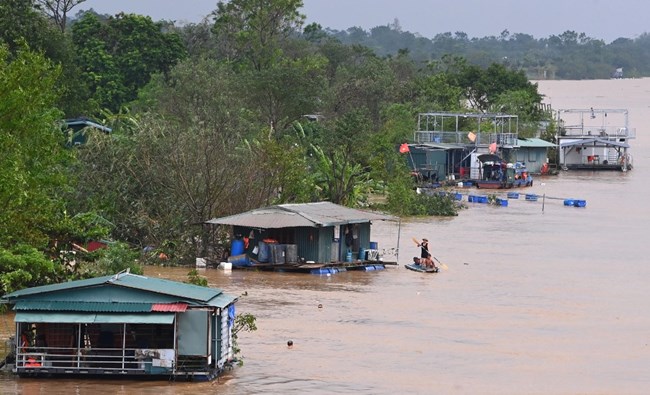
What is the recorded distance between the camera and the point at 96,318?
21.9 metres

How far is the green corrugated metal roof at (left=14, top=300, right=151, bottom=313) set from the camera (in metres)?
22.0

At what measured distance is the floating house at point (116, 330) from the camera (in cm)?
2200

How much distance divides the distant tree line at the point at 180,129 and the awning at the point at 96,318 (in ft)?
10.8

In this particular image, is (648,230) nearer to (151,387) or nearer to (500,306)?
(500,306)

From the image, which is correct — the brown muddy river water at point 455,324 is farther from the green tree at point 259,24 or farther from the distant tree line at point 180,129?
the green tree at point 259,24

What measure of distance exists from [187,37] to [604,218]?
45387mm

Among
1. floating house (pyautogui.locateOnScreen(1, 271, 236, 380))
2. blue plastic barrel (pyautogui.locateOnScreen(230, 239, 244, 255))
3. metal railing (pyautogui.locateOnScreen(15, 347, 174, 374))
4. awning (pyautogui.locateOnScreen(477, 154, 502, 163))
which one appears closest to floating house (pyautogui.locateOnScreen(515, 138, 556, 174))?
awning (pyautogui.locateOnScreen(477, 154, 502, 163))

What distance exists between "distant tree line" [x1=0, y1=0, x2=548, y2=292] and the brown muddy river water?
2578mm

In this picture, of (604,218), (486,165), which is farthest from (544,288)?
(486,165)

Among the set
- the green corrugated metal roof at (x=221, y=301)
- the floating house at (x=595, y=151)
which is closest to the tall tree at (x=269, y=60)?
the floating house at (x=595, y=151)

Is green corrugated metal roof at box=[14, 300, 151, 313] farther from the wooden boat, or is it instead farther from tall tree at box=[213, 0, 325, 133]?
tall tree at box=[213, 0, 325, 133]

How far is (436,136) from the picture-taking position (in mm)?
71750

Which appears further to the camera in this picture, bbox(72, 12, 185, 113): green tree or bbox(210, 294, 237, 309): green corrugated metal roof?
bbox(72, 12, 185, 113): green tree

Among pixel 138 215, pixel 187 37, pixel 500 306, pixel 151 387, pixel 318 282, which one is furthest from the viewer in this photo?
pixel 187 37
